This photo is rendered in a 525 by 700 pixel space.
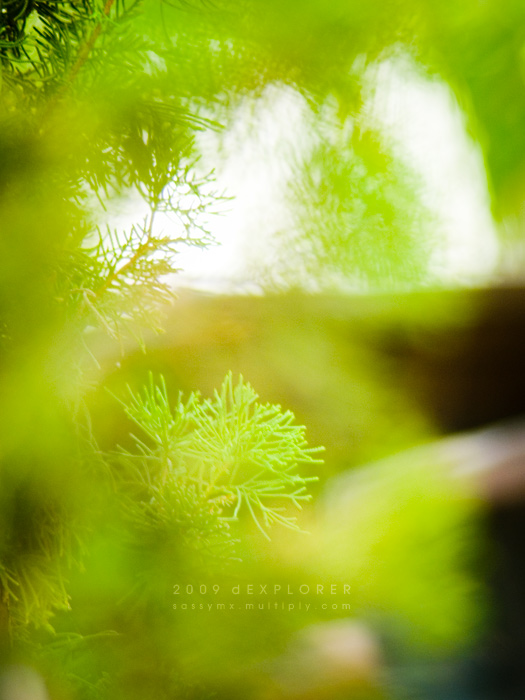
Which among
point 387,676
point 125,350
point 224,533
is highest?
point 125,350

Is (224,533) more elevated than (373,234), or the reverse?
(373,234)

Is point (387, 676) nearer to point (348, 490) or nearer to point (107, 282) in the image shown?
point (348, 490)

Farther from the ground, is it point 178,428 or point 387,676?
point 178,428

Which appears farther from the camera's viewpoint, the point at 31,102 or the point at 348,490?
the point at 348,490

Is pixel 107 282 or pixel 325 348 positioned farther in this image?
pixel 325 348

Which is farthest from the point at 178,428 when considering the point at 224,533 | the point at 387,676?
the point at 387,676

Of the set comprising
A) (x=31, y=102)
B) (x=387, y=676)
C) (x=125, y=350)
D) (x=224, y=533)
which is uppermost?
(x=31, y=102)

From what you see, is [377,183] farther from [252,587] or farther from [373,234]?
[252,587]

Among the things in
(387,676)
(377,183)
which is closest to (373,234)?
(377,183)
